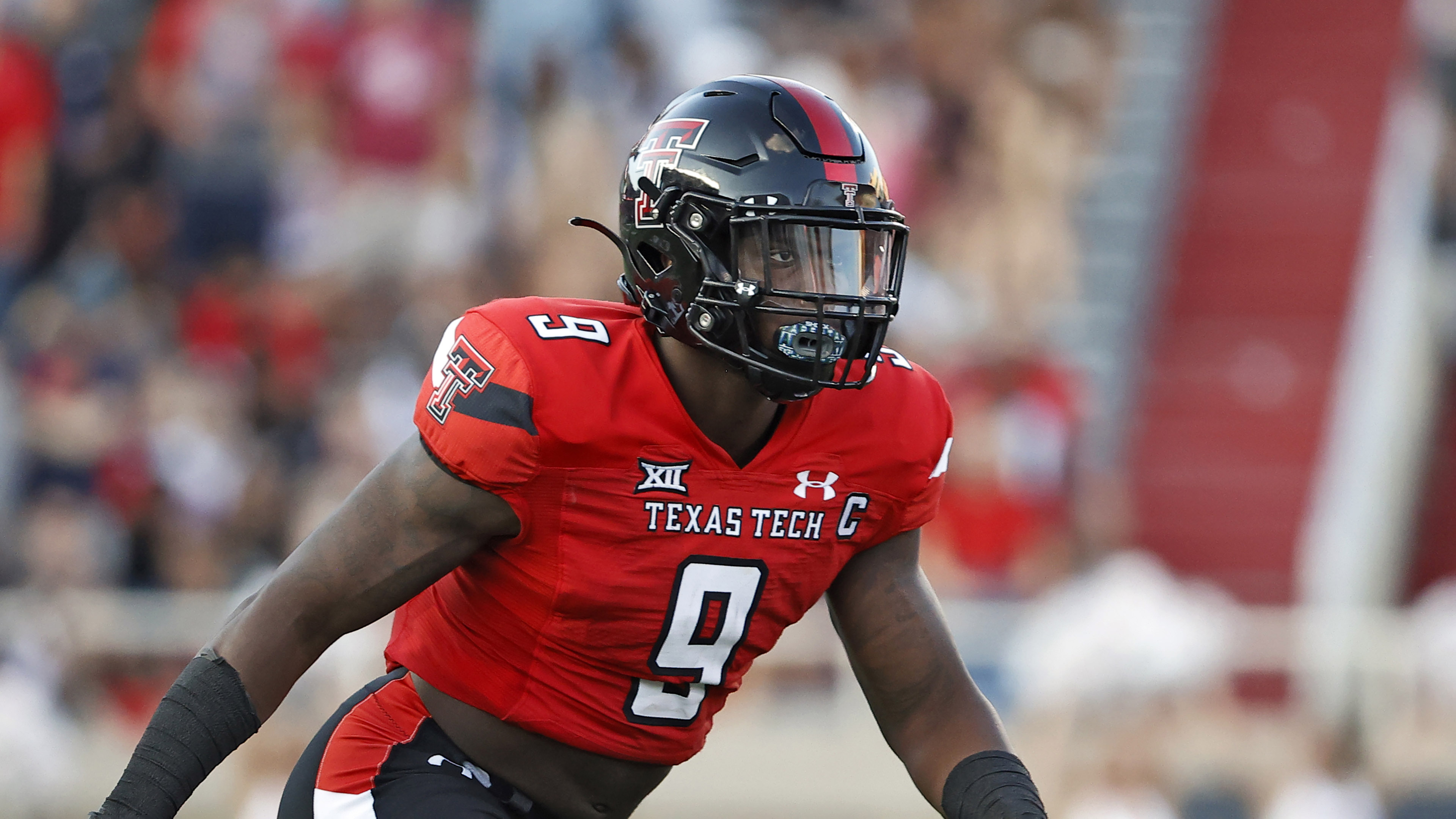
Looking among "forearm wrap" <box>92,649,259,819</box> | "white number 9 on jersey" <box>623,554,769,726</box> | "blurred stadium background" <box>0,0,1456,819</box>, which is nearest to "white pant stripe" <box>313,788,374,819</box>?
"forearm wrap" <box>92,649,259,819</box>

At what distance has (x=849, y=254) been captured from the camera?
10.3ft

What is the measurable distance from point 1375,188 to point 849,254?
8498mm

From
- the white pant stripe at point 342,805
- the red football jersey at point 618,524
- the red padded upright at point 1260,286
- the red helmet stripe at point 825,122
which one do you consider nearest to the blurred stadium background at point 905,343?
the red padded upright at point 1260,286

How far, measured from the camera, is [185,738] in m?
2.98

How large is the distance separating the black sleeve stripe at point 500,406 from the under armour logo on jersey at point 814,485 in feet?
1.65

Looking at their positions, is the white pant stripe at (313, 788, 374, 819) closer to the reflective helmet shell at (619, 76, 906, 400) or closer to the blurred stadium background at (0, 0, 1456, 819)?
the reflective helmet shell at (619, 76, 906, 400)

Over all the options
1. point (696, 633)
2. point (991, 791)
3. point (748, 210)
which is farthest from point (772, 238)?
point (991, 791)

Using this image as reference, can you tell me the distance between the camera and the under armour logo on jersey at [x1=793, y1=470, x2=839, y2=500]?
323cm

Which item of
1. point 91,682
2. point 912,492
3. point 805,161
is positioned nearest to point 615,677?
point 912,492

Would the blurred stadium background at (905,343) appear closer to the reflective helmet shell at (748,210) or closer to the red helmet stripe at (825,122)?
the reflective helmet shell at (748,210)

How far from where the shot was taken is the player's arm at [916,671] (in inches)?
134

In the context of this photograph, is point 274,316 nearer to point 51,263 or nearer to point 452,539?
point 51,263

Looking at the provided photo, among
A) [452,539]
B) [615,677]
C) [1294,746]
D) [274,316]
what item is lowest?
[1294,746]

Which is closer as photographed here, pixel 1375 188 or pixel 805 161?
pixel 805 161
